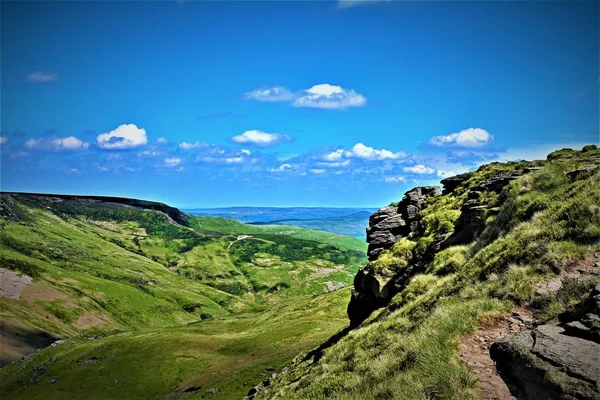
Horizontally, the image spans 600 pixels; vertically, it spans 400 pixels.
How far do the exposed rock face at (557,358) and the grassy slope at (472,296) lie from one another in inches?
52.2

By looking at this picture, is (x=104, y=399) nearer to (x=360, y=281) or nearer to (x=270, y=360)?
(x=270, y=360)

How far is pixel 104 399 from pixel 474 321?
393ft

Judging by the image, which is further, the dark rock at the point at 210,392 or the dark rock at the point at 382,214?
the dark rock at the point at 210,392

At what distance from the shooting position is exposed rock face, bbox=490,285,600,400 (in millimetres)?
11359

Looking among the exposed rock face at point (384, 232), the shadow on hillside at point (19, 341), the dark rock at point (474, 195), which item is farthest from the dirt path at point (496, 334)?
the shadow on hillside at point (19, 341)

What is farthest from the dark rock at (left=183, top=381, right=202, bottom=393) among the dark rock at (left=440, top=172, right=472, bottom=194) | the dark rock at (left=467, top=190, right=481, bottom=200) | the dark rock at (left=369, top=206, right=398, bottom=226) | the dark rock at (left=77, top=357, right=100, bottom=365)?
the dark rock at (left=467, top=190, right=481, bottom=200)

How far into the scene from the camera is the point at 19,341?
593ft

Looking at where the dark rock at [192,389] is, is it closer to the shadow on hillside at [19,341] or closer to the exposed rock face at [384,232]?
the exposed rock face at [384,232]

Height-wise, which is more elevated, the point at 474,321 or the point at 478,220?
the point at 478,220

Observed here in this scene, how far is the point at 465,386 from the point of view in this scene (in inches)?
521

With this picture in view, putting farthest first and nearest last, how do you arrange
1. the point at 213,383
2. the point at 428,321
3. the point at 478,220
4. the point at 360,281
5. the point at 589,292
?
the point at 213,383
the point at 360,281
the point at 478,220
the point at 428,321
the point at 589,292

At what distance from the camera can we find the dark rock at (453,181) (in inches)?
2185

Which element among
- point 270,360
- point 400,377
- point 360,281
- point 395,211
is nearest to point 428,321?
point 400,377

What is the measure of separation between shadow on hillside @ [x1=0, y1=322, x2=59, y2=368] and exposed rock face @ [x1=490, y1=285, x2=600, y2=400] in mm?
204668
